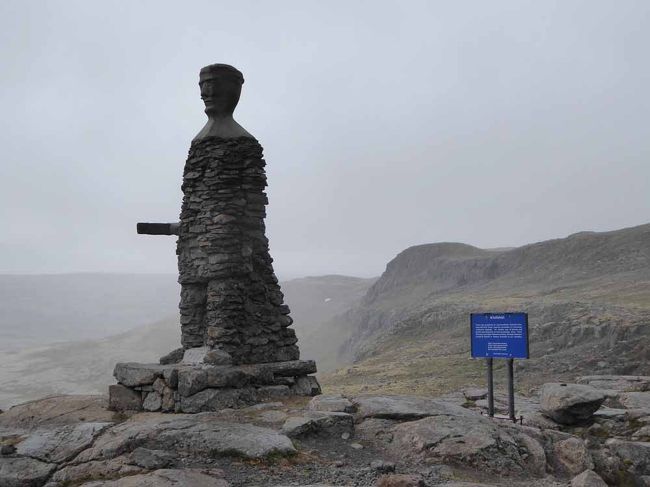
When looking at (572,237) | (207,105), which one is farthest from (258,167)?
(572,237)

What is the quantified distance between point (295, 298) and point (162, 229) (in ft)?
304

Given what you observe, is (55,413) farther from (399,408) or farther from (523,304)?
(523,304)

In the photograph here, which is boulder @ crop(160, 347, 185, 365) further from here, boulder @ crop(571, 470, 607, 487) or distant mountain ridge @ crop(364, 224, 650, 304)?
distant mountain ridge @ crop(364, 224, 650, 304)

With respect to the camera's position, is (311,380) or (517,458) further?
(311,380)

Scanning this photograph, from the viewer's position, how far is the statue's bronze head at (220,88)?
464 inches

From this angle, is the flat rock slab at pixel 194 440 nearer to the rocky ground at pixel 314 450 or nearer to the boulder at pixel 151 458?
the rocky ground at pixel 314 450

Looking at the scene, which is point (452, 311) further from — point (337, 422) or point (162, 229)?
point (337, 422)

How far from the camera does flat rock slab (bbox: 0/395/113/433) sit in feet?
32.8

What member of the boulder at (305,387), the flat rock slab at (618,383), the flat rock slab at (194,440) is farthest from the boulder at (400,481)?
the flat rock slab at (618,383)

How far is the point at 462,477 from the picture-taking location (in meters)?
7.12

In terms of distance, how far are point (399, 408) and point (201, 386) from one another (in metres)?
3.26

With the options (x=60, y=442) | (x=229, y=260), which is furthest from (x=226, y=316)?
(x=60, y=442)

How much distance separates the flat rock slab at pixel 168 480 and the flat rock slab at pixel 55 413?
352 centimetres

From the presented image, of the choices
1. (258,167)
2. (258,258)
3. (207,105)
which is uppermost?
(207,105)
